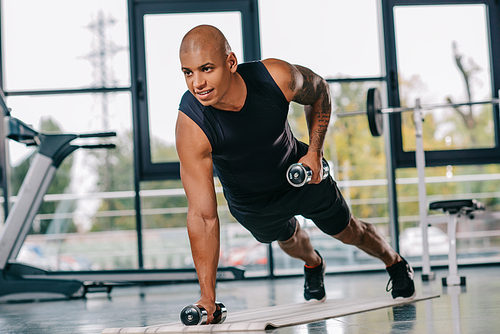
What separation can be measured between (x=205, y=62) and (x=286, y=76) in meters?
0.37

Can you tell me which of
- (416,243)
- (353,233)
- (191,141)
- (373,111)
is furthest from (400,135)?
(191,141)

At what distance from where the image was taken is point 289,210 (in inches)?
72.2

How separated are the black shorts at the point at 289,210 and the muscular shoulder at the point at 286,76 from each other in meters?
0.35

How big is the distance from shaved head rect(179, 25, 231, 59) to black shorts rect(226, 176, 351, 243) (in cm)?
56

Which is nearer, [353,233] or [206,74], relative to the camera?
[206,74]

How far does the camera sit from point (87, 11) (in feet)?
13.5

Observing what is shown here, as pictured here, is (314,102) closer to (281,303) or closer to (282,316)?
(282,316)

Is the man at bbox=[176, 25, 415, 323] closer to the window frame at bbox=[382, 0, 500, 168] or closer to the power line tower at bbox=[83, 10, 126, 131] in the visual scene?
the window frame at bbox=[382, 0, 500, 168]

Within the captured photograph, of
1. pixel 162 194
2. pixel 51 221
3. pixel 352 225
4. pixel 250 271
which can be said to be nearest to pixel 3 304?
pixel 51 221

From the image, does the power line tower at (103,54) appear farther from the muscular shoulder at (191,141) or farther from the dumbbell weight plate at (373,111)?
the muscular shoulder at (191,141)

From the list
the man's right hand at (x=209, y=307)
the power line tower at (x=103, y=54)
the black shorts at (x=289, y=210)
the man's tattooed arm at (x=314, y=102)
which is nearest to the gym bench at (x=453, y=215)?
the black shorts at (x=289, y=210)

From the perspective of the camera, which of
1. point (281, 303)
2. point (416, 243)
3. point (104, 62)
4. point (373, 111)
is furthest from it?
point (416, 243)

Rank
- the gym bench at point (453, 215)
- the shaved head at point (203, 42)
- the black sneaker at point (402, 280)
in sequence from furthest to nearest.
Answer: the gym bench at point (453, 215) → the black sneaker at point (402, 280) → the shaved head at point (203, 42)

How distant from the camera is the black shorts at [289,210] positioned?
1817mm
